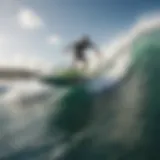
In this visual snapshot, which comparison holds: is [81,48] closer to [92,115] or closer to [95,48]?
[95,48]

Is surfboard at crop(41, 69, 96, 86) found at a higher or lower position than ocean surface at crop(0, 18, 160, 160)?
higher

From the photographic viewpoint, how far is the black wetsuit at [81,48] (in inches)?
55.7

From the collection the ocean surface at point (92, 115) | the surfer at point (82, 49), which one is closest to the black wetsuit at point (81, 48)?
the surfer at point (82, 49)

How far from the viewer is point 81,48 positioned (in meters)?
1.42

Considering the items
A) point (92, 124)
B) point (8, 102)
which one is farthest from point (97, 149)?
point (8, 102)

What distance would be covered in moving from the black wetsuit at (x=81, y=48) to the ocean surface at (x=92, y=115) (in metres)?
0.10

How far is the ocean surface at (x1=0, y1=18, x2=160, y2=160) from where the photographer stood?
4.50 ft

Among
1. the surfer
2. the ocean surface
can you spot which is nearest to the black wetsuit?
the surfer

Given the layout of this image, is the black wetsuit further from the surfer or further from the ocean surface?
the ocean surface

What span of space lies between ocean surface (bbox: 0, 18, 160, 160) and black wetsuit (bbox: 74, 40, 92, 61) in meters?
0.10

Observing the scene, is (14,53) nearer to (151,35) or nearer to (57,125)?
(57,125)

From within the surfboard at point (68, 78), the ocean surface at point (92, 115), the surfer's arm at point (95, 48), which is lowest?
the ocean surface at point (92, 115)

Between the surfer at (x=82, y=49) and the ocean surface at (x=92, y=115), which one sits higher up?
the surfer at (x=82, y=49)

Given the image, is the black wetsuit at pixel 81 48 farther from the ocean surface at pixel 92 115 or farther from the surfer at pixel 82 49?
the ocean surface at pixel 92 115
